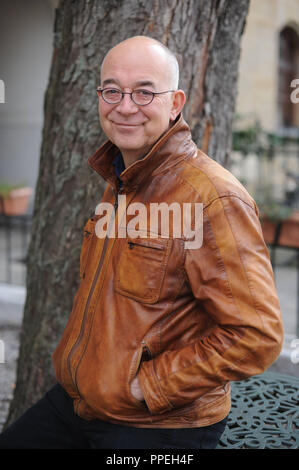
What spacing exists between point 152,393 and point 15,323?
3.33m

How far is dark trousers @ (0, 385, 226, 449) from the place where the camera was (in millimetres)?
1768

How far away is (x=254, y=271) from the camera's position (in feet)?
5.32

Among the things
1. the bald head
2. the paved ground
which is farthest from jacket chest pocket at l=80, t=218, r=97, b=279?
the paved ground

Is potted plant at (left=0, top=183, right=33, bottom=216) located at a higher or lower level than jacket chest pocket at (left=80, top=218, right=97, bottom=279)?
lower

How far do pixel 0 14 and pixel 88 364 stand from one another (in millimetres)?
9643

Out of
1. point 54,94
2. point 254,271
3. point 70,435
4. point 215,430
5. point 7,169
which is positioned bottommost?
point 7,169

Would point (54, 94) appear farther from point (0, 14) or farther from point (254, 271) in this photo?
point (0, 14)

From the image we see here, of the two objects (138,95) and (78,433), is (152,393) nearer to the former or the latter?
(78,433)

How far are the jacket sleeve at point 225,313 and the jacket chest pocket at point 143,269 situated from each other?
0.29 feet

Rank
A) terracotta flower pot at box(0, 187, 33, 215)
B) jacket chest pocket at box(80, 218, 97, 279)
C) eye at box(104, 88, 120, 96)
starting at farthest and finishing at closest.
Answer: terracotta flower pot at box(0, 187, 33, 215), jacket chest pocket at box(80, 218, 97, 279), eye at box(104, 88, 120, 96)

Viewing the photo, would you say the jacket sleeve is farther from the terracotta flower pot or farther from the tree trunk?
the terracotta flower pot

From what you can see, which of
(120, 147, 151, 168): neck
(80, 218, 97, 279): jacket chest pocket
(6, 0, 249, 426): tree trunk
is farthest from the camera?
(6, 0, 249, 426): tree trunk

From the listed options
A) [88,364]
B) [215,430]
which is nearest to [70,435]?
[88,364]

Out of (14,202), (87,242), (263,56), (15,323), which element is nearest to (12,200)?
(14,202)
